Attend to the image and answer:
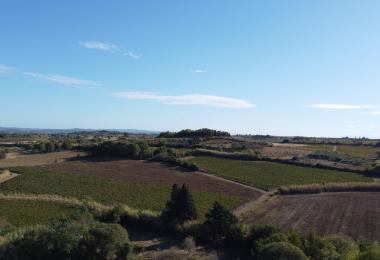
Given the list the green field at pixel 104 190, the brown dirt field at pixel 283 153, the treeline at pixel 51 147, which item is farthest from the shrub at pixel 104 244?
the treeline at pixel 51 147

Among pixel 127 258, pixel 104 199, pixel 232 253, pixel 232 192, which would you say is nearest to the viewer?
pixel 127 258

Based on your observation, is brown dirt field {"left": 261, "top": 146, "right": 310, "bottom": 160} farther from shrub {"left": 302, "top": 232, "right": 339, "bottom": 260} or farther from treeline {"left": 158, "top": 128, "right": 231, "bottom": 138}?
shrub {"left": 302, "top": 232, "right": 339, "bottom": 260}

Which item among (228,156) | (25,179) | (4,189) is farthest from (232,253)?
(228,156)

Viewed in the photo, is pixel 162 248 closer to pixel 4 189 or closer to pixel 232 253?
pixel 232 253

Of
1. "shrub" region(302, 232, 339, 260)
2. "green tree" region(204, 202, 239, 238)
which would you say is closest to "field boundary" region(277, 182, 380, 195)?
"green tree" region(204, 202, 239, 238)

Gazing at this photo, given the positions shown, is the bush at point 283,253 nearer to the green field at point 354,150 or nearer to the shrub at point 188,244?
the shrub at point 188,244

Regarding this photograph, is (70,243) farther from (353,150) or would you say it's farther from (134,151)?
(353,150)
